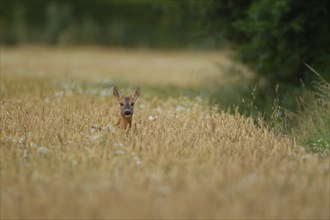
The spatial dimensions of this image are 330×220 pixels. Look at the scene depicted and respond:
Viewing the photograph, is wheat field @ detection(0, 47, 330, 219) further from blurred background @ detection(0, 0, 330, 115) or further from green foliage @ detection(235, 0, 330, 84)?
green foliage @ detection(235, 0, 330, 84)

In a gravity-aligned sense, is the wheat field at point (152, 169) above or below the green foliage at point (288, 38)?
below

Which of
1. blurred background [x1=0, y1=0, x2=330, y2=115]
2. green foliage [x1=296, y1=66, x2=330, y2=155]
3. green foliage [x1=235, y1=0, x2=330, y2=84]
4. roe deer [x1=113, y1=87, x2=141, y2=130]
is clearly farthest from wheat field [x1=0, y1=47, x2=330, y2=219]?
green foliage [x1=235, y1=0, x2=330, y2=84]

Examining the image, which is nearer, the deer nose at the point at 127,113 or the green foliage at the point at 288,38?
the deer nose at the point at 127,113

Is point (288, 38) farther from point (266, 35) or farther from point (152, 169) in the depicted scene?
point (152, 169)

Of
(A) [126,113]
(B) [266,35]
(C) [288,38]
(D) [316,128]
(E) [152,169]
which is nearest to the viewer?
(E) [152,169]

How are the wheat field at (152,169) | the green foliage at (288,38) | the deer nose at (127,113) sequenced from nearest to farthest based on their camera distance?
the wheat field at (152,169)
the deer nose at (127,113)
the green foliage at (288,38)

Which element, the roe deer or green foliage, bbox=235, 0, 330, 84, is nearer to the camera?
the roe deer

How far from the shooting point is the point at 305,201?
634cm

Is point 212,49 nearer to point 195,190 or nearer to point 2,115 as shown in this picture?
point 2,115

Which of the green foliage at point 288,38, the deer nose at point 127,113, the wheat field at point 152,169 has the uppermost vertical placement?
the green foliage at point 288,38

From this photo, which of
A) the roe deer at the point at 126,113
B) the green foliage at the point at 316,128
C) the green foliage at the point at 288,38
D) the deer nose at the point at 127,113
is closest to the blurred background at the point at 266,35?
the green foliage at the point at 288,38


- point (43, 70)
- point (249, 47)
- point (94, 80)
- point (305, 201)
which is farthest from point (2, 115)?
point (43, 70)

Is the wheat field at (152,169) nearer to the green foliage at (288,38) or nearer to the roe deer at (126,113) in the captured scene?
the roe deer at (126,113)

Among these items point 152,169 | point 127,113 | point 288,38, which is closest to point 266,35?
point 288,38
